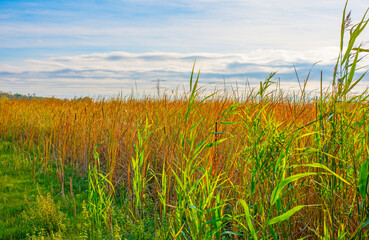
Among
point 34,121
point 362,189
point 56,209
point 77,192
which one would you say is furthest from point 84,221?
point 34,121

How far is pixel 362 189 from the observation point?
4.08 feet

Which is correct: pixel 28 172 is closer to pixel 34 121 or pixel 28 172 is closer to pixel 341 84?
pixel 34 121

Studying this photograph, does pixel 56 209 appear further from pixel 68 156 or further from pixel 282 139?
pixel 282 139

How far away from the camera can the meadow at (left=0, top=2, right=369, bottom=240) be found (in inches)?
66.1

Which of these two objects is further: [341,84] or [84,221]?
[84,221]

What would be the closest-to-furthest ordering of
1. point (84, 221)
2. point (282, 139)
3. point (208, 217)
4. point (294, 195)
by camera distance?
point (282, 139), point (294, 195), point (208, 217), point (84, 221)

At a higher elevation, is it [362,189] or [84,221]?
[362,189]

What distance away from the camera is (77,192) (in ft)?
13.6

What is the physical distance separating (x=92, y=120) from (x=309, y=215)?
13.3 ft

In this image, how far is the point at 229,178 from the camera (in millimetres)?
2244

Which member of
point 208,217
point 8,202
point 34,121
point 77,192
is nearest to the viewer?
point 208,217

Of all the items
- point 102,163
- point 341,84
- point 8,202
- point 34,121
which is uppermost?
point 341,84

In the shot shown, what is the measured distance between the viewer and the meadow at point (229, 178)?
5.51 feet

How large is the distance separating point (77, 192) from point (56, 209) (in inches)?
31.0
